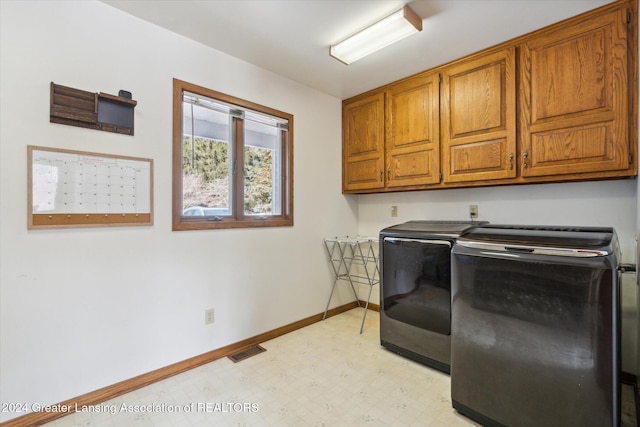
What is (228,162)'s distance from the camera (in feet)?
8.12

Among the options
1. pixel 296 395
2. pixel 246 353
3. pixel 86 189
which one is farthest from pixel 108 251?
pixel 296 395

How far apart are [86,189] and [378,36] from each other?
2125 mm

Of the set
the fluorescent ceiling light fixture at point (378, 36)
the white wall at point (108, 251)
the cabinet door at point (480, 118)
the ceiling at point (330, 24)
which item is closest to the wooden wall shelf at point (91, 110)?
the white wall at point (108, 251)

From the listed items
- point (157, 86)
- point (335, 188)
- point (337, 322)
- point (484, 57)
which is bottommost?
point (337, 322)

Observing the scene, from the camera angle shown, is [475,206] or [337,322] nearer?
[475,206]

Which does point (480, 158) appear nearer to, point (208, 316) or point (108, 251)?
point (208, 316)

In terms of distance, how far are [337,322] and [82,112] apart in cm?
268

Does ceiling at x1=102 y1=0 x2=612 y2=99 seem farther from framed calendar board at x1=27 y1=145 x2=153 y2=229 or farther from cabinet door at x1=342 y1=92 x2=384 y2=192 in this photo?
framed calendar board at x1=27 y1=145 x2=153 y2=229

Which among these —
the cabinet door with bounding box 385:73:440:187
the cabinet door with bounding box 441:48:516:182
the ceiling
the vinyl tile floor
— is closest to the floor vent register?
the vinyl tile floor

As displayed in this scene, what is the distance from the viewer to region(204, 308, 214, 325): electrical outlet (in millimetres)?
2227

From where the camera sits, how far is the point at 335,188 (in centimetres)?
329

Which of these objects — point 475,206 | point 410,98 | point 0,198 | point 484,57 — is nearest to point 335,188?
point 410,98

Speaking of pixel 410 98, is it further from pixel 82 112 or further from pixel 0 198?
Answer: pixel 0 198

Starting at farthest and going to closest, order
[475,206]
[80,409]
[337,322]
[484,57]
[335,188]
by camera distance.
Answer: [335,188]
[337,322]
[475,206]
[484,57]
[80,409]
